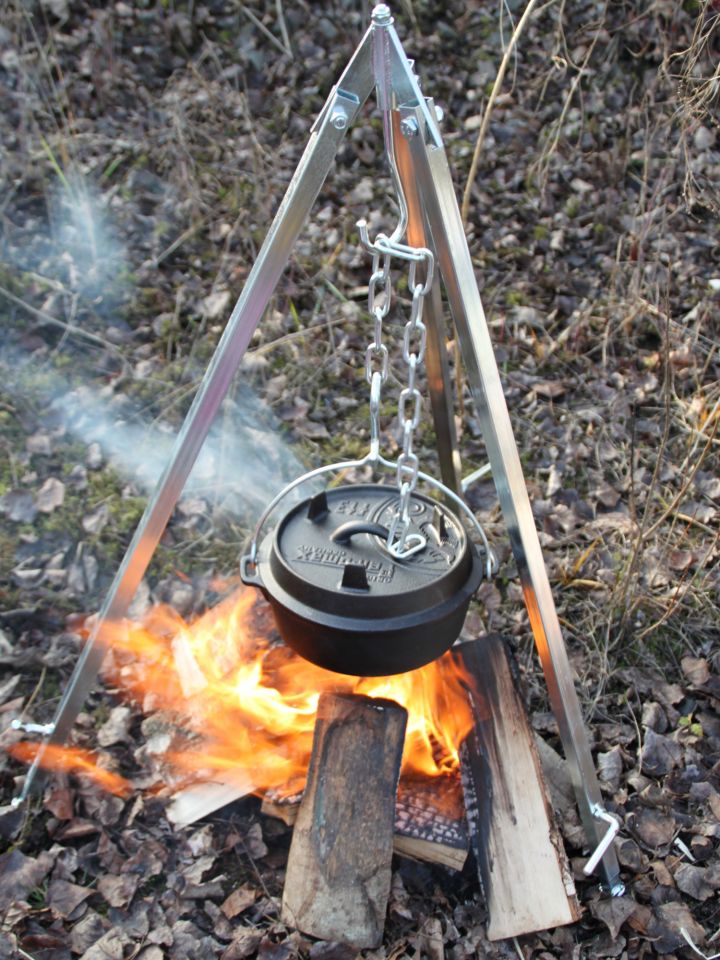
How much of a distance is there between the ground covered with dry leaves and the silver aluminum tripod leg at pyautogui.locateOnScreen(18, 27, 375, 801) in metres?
0.41

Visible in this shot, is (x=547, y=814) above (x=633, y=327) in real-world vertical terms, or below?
below

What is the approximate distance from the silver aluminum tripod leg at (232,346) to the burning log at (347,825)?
0.63 metres

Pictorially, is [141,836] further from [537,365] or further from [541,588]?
[537,365]

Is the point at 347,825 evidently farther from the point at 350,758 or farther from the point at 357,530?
the point at 357,530

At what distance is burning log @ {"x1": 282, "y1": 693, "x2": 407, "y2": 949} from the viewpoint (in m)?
1.98

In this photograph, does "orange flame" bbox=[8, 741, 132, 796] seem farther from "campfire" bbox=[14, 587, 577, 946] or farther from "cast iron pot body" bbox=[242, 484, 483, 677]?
"cast iron pot body" bbox=[242, 484, 483, 677]

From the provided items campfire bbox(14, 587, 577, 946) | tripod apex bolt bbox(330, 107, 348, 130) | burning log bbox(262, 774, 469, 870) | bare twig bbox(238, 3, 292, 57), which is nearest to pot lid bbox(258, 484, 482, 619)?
campfire bbox(14, 587, 577, 946)

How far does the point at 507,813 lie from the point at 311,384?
225 centimetres

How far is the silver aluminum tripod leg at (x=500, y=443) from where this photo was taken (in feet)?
5.42

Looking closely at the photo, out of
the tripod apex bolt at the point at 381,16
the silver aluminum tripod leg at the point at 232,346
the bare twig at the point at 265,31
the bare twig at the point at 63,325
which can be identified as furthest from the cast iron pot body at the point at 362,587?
the bare twig at the point at 265,31

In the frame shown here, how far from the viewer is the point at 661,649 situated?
272cm

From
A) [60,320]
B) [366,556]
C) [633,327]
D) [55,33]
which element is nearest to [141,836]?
[366,556]

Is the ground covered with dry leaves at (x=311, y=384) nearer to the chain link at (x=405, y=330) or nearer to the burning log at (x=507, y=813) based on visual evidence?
the burning log at (x=507, y=813)

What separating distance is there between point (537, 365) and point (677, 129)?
218 cm
